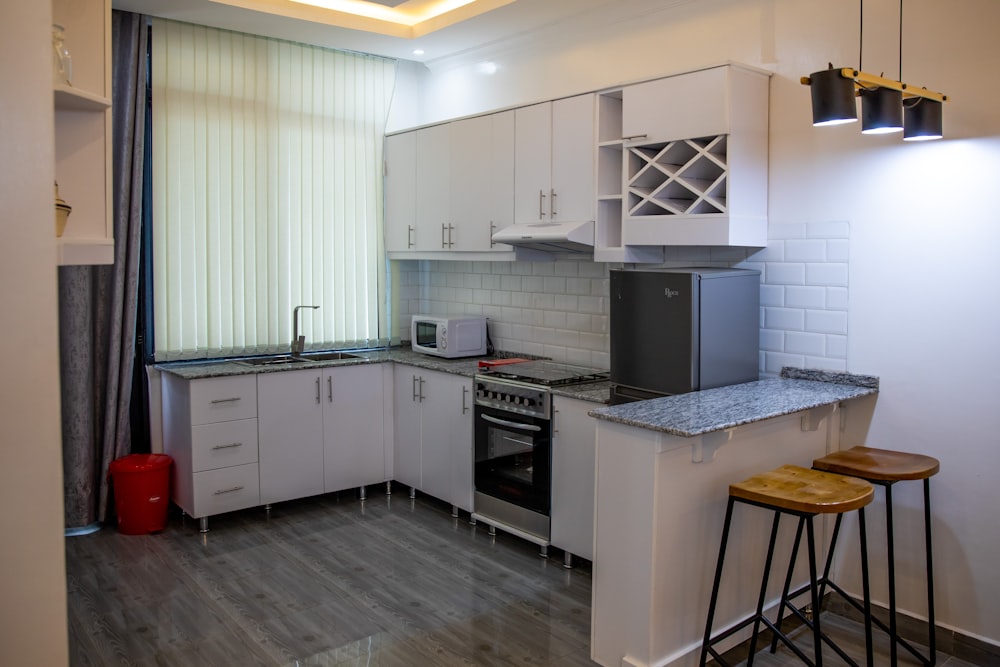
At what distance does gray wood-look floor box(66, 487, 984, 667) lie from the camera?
323cm

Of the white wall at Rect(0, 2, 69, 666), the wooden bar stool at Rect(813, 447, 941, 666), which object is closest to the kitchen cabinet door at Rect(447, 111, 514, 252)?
the wooden bar stool at Rect(813, 447, 941, 666)

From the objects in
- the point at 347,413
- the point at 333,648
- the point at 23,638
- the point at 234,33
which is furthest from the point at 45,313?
the point at 234,33

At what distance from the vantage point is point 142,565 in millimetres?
4082

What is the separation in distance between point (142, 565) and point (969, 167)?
4075 mm

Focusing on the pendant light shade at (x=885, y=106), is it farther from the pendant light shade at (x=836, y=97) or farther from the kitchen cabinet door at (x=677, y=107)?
the kitchen cabinet door at (x=677, y=107)

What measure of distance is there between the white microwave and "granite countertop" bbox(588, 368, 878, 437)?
1.98 meters

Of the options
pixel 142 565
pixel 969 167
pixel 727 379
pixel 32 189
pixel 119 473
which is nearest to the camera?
pixel 32 189

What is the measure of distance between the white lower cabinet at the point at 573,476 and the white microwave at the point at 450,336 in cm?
116

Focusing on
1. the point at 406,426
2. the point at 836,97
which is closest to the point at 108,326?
the point at 406,426

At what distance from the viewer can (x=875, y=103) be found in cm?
286

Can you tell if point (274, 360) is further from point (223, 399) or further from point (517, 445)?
point (517, 445)

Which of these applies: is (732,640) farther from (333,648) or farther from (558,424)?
(333,648)

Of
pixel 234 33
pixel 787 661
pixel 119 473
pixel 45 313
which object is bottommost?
pixel 787 661

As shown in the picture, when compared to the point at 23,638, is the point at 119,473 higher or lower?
lower
